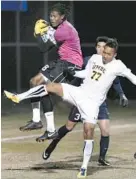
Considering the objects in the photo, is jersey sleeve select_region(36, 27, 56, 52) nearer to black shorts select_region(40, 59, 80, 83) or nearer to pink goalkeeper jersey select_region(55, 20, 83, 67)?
→ pink goalkeeper jersey select_region(55, 20, 83, 67)

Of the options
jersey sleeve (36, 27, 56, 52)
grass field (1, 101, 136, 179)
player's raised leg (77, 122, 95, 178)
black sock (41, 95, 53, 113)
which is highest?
jersey sleeve (36, 27, 56, 52)

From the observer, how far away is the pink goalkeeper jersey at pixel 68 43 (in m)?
8.38

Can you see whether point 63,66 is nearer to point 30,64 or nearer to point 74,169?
point 74,169

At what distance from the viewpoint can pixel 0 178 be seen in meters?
7.71

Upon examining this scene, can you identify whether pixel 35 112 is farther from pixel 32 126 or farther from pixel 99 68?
pixel 99 68

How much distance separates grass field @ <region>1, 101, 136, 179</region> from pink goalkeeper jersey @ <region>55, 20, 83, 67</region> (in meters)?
1.55

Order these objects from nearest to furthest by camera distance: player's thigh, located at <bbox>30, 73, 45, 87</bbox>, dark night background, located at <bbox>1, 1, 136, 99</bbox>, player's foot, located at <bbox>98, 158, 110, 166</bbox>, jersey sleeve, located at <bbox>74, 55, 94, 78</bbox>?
jersey sleeve, located at <bbox>74, 55, 94, 78</bbox> → player's thigh, located at <bbox>30, 73, 45, 87</bbox> → player's foot, located at <bbox>98, 158, 110, 166</bbox> → dark night background, located at <bbox>1, 1, 136, 99</bbox>

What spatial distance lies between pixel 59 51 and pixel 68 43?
198 millimetres

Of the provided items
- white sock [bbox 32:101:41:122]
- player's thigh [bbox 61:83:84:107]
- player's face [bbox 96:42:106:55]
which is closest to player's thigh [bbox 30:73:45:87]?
white sock [bbox 32:101:41:122]

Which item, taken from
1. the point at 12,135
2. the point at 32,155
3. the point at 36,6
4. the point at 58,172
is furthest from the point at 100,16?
the point at 58,172

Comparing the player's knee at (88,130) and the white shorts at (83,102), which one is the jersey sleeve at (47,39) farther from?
the player's knee at (88,130)

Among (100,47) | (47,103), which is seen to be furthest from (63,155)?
(100,47)

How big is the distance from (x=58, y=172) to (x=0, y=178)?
3.24ft

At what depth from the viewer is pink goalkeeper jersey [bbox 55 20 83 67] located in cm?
838
